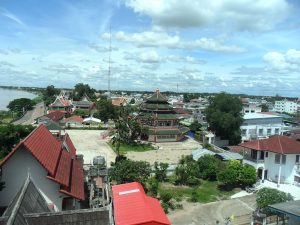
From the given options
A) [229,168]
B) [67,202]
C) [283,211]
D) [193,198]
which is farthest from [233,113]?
[67,202]

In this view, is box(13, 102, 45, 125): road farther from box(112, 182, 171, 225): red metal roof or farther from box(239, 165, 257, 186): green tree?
box(112, 182, 171, 225): red metal roof

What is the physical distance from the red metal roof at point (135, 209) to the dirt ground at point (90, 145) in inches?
752

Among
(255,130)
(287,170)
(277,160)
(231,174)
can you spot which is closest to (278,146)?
(277,160)

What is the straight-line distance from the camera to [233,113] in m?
55.4

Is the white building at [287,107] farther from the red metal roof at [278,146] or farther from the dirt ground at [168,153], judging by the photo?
the red metal roof at [278,146]

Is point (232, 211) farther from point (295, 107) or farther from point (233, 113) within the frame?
point (295, 107)

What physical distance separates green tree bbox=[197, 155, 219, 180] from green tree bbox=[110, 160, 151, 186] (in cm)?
715

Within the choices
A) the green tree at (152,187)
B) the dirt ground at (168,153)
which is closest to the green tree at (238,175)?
the green tree at (152,187)

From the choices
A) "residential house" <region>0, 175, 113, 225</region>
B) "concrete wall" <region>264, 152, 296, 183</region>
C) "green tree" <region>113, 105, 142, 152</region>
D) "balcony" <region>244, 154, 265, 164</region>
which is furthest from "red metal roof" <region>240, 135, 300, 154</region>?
"residential house" <region>0, 175, 113, 225</region>

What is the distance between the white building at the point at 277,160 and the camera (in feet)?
108

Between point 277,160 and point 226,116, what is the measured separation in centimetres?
2146

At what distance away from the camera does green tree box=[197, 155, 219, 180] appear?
34.6m

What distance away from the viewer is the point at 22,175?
1839cm

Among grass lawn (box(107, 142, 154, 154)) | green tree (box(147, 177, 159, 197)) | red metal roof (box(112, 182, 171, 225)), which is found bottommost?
grass lawn (box(107, 142, 154, 154))
